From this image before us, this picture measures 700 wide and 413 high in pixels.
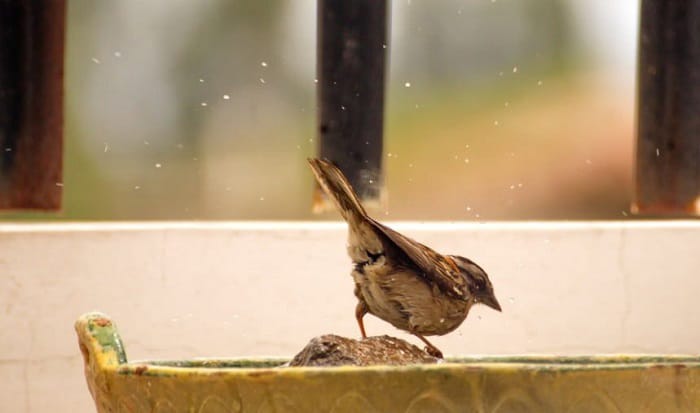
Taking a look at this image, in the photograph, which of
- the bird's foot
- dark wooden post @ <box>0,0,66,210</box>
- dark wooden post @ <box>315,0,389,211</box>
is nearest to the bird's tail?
the bird's foot

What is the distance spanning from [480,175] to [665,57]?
22.5ft

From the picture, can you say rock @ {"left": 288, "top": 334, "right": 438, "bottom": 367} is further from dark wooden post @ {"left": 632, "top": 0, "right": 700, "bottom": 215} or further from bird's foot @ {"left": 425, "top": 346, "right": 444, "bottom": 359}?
dark wooden post @ {"left": 632, "top": 0, "right": 700, "bottom": 215}

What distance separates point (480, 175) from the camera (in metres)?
11.6

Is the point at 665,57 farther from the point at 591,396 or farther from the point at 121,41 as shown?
the point at 121,41

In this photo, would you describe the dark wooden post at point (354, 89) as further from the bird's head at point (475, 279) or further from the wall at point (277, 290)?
the bird's head at point (475, 279)

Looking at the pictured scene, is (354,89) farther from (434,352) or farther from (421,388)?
(421,388)

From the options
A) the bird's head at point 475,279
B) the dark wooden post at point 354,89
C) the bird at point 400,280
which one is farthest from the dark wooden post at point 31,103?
the bird's head at point 475,279

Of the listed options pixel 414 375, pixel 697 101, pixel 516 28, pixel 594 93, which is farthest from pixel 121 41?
pixel 414 375

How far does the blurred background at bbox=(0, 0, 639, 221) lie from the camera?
36.0 ft

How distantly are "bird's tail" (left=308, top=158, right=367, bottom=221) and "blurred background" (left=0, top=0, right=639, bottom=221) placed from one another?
6827 millimetres

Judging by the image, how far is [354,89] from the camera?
4520 millimetres

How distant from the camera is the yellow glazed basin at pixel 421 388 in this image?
6.87 ft

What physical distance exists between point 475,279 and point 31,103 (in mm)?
1912

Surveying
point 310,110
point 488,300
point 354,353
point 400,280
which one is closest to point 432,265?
point 400,280
